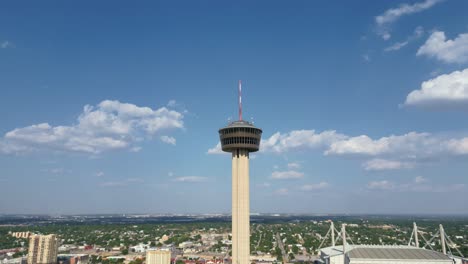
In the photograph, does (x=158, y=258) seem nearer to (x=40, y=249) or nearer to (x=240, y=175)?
(x=240, y=175)

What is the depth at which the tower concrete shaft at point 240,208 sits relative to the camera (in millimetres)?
95500

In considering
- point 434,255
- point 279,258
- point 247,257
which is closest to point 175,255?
point 279,258

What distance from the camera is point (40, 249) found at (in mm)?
129625

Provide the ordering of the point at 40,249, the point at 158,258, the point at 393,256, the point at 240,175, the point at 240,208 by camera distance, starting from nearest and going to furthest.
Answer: the point at 240,208
the point at 240,175
the point at 393,256
the point at 158,258
the point at 40,249

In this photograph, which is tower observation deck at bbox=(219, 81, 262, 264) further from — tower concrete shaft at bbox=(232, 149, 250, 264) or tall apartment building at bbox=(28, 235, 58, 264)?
tall apartment building at bbox=(28, 235, 58, 264)

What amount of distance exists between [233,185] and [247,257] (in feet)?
64.5

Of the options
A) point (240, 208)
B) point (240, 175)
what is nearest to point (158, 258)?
point (240, 208)

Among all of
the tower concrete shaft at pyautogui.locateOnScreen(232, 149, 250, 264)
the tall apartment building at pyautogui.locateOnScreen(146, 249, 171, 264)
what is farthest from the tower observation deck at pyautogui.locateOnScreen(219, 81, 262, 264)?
the tall apartment building at pyautogui.locateOnScreen(146, 249, 171, 264)

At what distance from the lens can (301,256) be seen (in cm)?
18975

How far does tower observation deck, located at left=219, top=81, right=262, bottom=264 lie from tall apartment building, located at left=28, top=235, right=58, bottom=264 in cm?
7732

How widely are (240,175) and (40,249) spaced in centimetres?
8499

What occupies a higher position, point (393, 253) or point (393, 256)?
point (393, 253)

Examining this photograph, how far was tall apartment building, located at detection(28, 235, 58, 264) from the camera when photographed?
128 metres

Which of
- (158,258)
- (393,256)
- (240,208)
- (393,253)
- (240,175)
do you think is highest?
(240,175)
